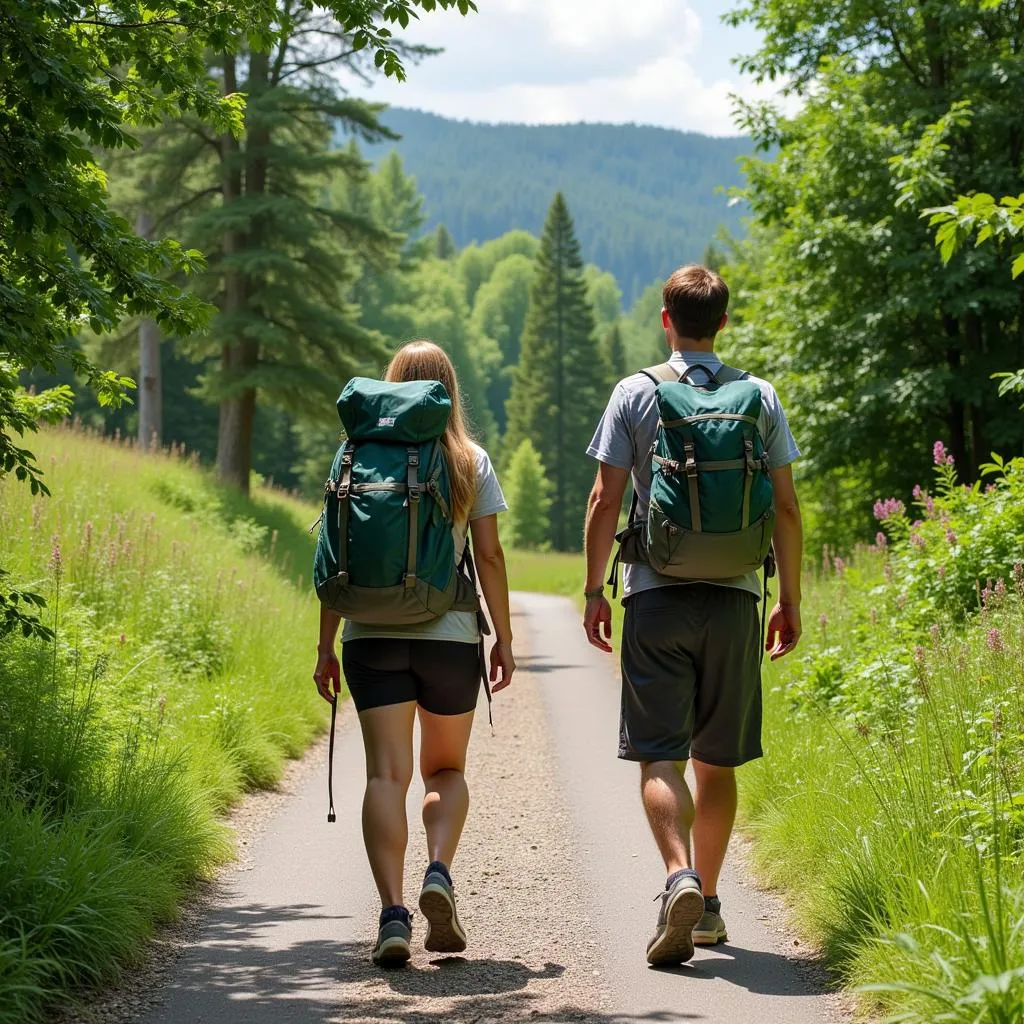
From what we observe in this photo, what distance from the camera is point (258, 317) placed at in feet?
77.0

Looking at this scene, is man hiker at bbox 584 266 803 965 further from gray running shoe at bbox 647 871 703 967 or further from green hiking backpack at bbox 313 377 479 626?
green hiking backpack at bbox 313 377 479 626

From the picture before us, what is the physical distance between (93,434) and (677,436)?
15.0 m

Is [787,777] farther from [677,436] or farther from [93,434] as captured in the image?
[93,434]

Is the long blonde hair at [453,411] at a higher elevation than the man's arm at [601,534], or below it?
higher

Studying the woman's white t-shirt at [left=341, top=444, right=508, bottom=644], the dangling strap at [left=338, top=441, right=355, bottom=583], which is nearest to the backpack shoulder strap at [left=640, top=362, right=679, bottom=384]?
the woman's white t-shirt at [left=341, top=444, right=508, bottom=644]

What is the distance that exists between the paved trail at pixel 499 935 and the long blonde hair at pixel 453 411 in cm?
175

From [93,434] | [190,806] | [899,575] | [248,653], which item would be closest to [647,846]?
[190,806]

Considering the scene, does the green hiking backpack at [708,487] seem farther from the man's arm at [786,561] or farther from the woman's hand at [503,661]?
the woman's hand at [503,661]

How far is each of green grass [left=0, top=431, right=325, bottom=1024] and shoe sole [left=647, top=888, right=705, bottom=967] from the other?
195cm

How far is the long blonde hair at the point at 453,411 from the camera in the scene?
534 cm

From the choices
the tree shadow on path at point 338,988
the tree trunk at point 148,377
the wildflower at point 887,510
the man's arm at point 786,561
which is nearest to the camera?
the tree shadow on path at point 338,988

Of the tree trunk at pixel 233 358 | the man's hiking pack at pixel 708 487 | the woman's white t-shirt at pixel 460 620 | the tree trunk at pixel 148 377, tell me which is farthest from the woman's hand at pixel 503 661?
the tree trunk at pixel 148 377

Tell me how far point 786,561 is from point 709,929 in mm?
1481

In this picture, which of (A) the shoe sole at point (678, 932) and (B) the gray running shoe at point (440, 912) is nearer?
(A) the shoe sole at point (678, 932)
